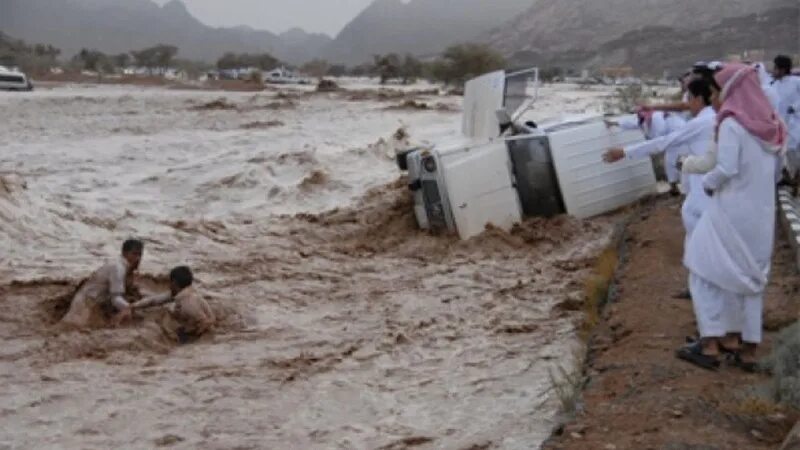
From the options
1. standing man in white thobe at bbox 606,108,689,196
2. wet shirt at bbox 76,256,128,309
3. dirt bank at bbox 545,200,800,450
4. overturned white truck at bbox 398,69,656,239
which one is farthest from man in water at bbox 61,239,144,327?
standing man in white thobe at bbox 606,108,689,196

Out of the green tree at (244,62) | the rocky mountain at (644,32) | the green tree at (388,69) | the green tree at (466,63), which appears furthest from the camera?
the green tree at (244,62)

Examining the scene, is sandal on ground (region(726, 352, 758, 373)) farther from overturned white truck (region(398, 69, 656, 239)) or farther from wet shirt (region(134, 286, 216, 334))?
overturned white truck (region(398, 69, 656, 239))

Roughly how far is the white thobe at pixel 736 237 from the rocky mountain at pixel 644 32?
59.2 m

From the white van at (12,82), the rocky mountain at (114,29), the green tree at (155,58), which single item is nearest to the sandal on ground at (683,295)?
the white van at (12,82)

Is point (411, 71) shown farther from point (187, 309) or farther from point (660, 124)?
point (187, 309)

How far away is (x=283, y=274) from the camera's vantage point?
11.4 meters

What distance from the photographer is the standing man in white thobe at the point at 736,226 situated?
5.89 m

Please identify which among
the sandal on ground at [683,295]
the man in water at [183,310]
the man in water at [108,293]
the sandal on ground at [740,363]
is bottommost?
the sandal on ground at [683,295]

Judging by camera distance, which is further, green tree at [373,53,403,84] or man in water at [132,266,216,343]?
green tree at [373,53,403,84]

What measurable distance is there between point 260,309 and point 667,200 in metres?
5.56

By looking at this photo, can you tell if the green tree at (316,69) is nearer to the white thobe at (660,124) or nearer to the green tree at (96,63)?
the green tree at (96,63)

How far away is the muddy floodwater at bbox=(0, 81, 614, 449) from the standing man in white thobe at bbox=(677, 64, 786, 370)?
1.26 meters

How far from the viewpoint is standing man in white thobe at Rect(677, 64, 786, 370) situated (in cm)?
589

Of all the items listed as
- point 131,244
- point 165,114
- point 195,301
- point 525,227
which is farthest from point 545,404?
point 165,114
